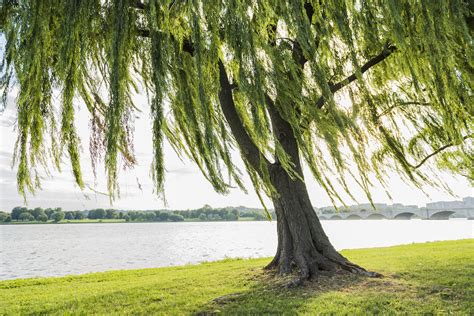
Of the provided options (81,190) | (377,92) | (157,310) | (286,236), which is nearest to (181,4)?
(81,190)

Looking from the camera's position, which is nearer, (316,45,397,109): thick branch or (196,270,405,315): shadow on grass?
(196,270,405,315): shadow on grass

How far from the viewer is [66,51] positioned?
300cm

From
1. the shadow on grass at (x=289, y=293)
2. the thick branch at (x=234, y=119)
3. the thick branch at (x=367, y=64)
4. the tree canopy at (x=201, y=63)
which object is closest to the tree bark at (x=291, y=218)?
the thick branch at (x=234, y=119)

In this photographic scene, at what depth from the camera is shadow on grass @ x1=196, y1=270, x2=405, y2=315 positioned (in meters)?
3.50

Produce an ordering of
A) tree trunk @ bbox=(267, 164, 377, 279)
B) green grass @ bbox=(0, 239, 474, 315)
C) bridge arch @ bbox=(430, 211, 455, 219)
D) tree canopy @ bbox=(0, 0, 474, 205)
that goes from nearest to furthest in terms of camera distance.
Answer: tree canopy @ bbox=(0, 0, 474, 205), green grass @ bbox=(0, 239, 474, 315), tree trunk @ bbox=(267, 164, 377, 279), bridge arch @ bbox=(430, 211, 455, 219)

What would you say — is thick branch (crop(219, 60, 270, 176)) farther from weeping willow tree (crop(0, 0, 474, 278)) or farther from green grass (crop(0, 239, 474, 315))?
green grass (crop(0, 239, 474, 315))

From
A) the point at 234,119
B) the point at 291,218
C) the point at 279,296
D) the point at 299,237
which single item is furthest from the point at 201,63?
the point at 299,237

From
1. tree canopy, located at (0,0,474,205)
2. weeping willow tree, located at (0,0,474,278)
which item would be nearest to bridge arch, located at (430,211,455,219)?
weeping willow tree, located at (0,0,474,278)

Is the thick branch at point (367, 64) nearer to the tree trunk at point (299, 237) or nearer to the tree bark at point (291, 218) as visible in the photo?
the tree bark at point (291, 218)

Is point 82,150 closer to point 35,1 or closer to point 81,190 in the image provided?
point 81,190

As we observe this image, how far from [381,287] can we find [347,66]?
9.18 feet

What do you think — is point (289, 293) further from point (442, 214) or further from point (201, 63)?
point (442, 214)

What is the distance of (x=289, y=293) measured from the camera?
4.11m

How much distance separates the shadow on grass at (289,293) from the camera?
350 cm
